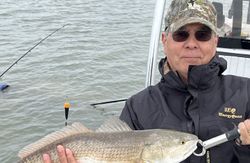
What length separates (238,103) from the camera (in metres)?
3.09

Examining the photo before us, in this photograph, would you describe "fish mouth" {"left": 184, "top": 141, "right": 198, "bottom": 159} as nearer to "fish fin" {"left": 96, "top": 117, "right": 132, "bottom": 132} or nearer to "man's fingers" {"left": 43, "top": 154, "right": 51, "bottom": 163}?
"fish fin" {"left": 96, "top": 117, "right": 132, "bottom": 132}

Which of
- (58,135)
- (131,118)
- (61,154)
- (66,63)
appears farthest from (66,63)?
(61,154)

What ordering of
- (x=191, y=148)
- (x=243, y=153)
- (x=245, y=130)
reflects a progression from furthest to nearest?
(x=243, y=153)
(x=191, y=148)
(x=245, y=130)

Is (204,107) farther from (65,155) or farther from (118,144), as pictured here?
(65,155)

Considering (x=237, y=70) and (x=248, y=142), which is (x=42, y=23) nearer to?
(x=237, y=70)

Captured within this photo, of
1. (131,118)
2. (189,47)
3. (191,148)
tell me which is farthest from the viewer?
(131,118)

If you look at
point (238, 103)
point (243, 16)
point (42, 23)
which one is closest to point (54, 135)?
point (238, 103)

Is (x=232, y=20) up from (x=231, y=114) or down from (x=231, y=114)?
up

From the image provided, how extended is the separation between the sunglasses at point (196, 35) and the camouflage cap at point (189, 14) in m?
0.04

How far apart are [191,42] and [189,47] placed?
0.04 meters

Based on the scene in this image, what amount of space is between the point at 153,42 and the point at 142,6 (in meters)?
12.0

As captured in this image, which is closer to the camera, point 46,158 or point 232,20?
point 46,158

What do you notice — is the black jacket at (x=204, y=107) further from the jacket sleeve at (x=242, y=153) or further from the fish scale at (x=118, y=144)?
the fish scale at (x=118, y=144)

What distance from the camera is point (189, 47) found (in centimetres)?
314
